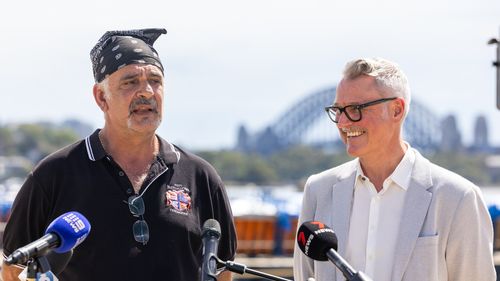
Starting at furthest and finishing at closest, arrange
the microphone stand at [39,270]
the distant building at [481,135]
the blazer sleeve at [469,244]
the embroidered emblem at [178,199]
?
the distant building at [481,135] → the embroidered emblem at [178,199] → the blazer sleeve at [469,244] → the microphone stand at [39,270]

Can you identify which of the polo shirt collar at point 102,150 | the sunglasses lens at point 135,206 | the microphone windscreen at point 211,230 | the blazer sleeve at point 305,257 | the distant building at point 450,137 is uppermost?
the polo shirt collar at point 102,150

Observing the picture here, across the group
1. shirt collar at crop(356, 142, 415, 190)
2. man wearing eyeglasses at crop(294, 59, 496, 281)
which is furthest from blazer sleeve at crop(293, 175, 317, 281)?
shirt collar at crop(356, 142, 415, 190)

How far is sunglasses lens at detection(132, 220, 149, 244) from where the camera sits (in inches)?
200

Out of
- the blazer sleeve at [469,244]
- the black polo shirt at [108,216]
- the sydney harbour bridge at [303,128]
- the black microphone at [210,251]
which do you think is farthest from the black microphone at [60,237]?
the sydney harbour bridge at [303,128]

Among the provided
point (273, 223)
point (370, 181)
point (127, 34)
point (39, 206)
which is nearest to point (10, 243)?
point (39, 206)

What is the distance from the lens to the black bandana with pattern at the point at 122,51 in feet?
17.1

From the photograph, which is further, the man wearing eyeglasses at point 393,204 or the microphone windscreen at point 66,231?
the man wearing eyeglasses at point 393,204

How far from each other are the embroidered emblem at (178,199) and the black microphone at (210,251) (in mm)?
829

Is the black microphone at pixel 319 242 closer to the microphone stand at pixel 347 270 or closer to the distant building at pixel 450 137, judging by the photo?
the microphone stand at pixel 347 270

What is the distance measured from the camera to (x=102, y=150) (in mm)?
5238

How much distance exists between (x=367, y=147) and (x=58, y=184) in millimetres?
1312

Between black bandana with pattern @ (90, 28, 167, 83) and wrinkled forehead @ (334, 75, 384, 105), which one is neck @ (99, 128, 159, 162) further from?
wrinkled forehead @ (334, 75, 384, 105)

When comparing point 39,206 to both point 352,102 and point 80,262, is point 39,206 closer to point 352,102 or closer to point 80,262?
point 80,262

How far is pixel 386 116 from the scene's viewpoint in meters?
5.05
